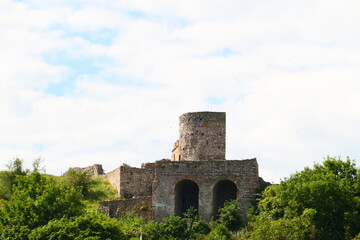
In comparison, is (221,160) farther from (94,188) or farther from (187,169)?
(94,188)

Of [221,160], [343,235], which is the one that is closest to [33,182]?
[221,160]

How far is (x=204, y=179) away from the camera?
52750mm

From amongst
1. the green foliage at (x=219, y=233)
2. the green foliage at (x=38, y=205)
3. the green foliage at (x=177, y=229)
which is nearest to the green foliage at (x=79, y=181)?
the green foliage at (x=38, y=205)

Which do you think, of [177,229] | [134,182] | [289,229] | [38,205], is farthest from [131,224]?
[289,229]

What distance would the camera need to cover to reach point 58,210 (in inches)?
1896

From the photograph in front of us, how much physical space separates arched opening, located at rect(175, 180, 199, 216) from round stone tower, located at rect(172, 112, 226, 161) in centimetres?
215

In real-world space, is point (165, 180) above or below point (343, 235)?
above

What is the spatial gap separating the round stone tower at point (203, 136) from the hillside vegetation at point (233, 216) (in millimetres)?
5810

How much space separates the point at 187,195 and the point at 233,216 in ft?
18.8

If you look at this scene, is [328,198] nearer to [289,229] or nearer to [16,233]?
[289,229]

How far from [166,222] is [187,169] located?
14.2ft

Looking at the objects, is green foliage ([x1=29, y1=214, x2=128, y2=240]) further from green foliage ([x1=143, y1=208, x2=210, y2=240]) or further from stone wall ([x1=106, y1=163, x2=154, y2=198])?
stone wall ([x1=106, y1=163, x2=154, y2=198])

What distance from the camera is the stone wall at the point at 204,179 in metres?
52.2

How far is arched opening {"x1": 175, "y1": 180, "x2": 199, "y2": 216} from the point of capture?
54.6 meters
